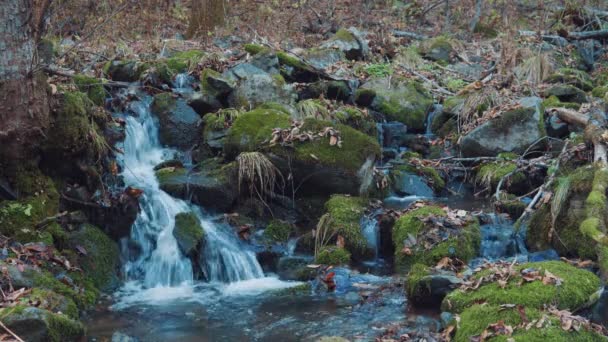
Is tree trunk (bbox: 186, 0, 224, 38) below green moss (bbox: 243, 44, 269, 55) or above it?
above

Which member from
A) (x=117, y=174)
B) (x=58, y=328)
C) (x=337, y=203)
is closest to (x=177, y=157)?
(x=117, y=174)

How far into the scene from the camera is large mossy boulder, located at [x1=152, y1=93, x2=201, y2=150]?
10.4 metres

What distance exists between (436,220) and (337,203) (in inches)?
53.5

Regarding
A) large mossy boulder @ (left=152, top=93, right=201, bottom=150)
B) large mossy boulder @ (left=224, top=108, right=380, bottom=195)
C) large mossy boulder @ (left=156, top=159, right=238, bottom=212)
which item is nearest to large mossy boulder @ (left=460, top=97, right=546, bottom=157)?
large mossy boulder @ (left=224, top=108, right=380, bottom=195)

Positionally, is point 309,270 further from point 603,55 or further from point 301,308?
point 603,55

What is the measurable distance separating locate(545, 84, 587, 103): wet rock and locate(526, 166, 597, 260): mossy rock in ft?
18.9

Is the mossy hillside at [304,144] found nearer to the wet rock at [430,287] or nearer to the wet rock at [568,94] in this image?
the wet rock at [430,287]

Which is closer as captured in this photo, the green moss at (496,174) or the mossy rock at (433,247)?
the mossy rock at (433,247)

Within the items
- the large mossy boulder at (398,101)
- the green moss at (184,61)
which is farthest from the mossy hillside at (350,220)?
the green moss at (184,61)

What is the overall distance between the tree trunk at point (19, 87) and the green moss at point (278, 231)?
2970 millimetres

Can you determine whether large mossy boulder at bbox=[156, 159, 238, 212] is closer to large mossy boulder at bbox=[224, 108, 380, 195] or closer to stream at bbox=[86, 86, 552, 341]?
stream at bbox=[86, 86, 552, 341]

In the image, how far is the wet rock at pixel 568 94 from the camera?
12.9 m

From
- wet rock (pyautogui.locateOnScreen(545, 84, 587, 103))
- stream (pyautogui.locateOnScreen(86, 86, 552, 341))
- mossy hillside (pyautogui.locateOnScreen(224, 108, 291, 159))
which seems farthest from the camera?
wet rock (pyautogui.locateOnScreen(545, 84, 587, 103))

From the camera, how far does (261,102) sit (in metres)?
11.2
